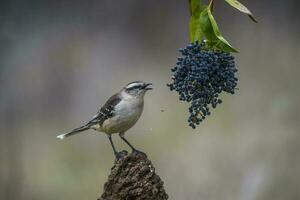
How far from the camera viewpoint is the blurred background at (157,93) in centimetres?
527

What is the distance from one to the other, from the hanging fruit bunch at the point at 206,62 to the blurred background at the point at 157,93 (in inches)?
104

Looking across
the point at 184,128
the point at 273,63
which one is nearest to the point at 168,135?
the point at 184,128

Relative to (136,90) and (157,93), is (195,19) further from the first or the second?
(157,93)

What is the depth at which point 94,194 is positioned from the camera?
5.56 meters

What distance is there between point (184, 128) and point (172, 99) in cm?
22

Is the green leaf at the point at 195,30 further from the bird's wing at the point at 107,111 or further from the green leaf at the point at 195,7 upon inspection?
the bird's wing at the point at 107,111

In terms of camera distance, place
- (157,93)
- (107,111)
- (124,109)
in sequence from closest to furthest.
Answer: (124,109) → (107,111) → (157,93)

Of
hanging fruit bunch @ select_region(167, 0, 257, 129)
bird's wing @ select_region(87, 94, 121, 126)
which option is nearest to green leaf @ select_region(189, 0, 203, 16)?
hanging fruit bunch @ select_region(167, 0, 257, 129)

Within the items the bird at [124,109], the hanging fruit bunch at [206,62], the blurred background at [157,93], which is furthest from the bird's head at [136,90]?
the hanging fruit bunch at [206,62]

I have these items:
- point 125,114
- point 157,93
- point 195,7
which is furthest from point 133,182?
point 157,93

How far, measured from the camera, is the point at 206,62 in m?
2.47

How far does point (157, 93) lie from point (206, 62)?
2832mm

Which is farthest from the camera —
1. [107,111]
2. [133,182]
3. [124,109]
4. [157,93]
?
[157,93]

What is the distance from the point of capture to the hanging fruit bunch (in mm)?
2490
